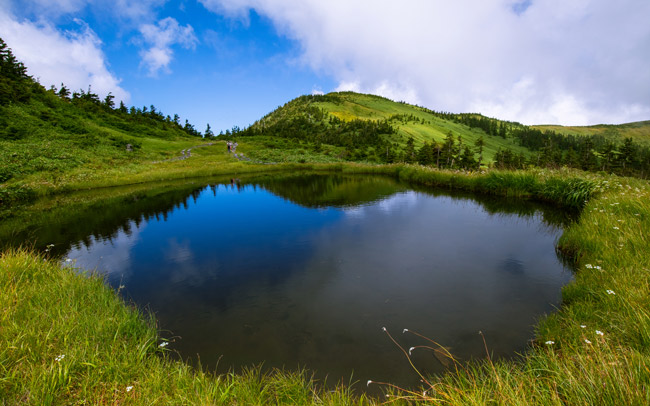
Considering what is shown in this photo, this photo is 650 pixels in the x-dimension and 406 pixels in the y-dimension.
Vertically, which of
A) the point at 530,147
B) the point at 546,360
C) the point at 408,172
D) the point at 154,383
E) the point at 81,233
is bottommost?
the point at 81,233

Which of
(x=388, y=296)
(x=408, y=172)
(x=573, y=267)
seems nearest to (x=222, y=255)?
(x=388, y=296)

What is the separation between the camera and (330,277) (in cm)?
757

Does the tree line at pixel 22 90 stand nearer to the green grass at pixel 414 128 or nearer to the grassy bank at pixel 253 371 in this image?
the grassy bank at pixel 253 371

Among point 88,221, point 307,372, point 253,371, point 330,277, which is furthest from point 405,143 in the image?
point 253,371

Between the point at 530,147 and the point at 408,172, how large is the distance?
164796 mm

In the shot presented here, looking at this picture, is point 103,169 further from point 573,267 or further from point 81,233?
point 573,267

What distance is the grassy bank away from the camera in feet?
8.17

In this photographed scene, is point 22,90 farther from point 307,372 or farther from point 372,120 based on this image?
point 372,120

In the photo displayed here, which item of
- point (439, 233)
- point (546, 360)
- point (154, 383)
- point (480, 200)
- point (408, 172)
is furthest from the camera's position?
point (408, 172)

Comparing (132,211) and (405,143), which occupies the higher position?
(405,143)

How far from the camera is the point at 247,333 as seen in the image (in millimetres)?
5266

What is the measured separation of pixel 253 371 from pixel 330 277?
361 cm

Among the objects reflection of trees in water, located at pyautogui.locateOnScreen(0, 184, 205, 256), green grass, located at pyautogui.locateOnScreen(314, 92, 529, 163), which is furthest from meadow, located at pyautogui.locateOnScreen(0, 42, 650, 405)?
green grass, located at pyautogui.locateOnScreen(314, 92, 529, 163)

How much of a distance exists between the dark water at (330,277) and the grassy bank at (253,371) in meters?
0.65
